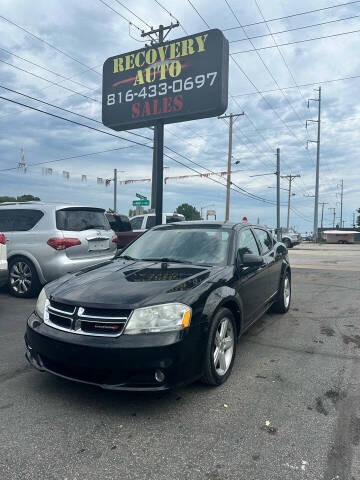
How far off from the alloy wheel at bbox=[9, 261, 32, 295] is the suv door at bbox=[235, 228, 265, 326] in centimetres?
426

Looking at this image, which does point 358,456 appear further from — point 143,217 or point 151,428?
point 143,217

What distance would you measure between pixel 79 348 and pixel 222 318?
50.1 inches

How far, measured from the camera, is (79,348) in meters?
2.60

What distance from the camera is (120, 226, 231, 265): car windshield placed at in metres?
3.86

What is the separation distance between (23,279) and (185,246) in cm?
407

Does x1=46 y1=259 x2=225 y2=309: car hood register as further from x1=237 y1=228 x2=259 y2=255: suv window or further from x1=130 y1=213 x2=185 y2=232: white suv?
x1=130 y1=213 x2=185 y2=232: white suv

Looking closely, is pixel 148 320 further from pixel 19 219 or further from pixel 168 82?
pixel 168 82

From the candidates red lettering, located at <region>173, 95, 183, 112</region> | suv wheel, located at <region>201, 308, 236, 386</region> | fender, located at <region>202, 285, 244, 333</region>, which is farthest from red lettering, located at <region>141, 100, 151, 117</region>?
suv wheel, located at <region>201, 308, 236, 386</region>

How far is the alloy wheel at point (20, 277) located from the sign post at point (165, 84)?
5967 millimetres

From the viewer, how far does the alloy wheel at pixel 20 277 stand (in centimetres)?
660

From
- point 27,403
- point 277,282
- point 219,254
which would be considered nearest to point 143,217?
point 277,282

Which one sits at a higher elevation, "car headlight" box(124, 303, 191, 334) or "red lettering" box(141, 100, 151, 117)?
"red lettering" box(141, 100, 151, 117)

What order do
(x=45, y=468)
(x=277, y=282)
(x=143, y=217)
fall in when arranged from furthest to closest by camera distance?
(x=143, y=217), (x=277, y=282), (x=45, y=468)

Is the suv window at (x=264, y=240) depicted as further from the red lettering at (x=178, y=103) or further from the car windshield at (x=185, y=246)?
the red lettering at (x=178, y=103)
